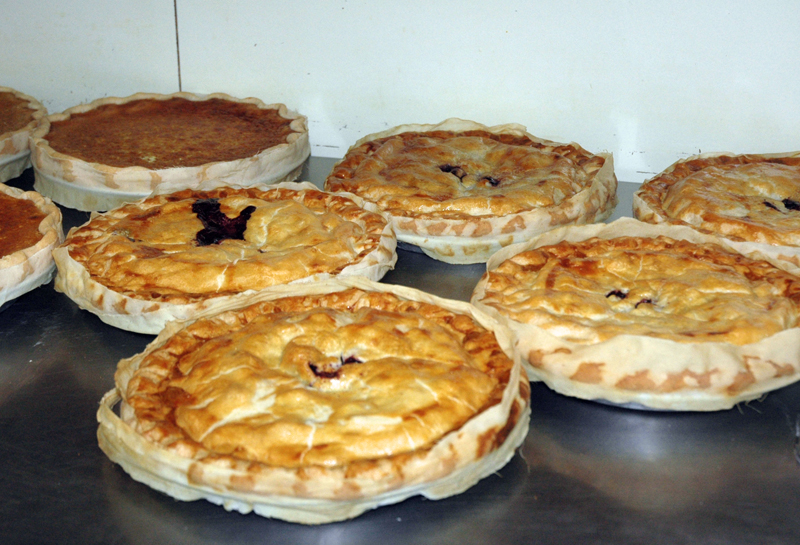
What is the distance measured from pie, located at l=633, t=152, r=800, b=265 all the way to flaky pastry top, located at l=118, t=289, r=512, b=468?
132 centimetres

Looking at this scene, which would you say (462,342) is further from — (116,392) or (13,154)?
(13,154)

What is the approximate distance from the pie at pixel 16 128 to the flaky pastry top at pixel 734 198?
130 inches

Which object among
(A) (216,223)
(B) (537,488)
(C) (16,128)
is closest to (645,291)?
(B) (537,488)

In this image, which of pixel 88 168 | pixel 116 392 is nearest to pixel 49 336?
pixel 116 392

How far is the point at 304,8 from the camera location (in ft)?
14.9

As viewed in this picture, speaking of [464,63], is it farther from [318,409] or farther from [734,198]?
[318,409]

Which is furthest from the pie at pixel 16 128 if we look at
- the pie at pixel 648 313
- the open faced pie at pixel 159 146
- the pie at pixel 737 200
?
the pie at pixel 737 200

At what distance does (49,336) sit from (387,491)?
1.66 m

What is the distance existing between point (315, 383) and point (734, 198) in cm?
221

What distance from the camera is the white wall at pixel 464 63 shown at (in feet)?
13.3

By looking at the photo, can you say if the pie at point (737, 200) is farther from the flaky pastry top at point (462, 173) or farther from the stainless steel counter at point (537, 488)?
the stainless steel counter at point (537, 488)

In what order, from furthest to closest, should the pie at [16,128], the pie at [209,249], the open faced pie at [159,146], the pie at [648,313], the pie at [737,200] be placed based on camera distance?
the pie at [16,128]
the open faced pie at [159,146]
the pie at [737,200]
the pie at [209,249]
the pie at [648,313]

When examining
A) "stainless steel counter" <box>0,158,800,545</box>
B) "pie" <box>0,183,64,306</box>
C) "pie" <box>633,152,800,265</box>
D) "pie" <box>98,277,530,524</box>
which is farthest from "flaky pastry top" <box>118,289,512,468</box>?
"pie" <box>633,152,800,265</box>

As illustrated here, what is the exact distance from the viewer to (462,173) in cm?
379
